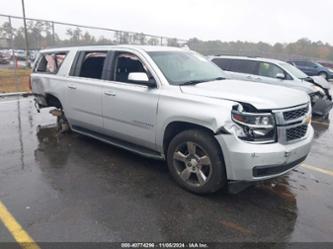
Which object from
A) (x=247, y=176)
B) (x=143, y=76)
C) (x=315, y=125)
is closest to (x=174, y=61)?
(x=143, y=76)

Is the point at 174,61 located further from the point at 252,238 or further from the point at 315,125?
the point at 315,125

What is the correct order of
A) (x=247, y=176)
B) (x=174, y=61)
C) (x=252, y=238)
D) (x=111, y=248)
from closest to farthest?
(x=111, y=248), (x=252, y=238), (x=247, y=176), (x=174, y=61)

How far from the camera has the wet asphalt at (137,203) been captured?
311 centimetres

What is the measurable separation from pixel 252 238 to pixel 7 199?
2.87 m

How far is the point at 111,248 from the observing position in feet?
9.36

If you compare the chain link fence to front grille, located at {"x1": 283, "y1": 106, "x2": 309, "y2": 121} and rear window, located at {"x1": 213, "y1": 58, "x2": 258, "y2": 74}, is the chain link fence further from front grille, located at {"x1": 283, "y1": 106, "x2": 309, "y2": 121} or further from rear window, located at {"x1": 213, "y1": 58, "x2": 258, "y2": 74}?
front grille, located at {"x1": 283, "y1": 106, "x2": 309, "y2": 121}

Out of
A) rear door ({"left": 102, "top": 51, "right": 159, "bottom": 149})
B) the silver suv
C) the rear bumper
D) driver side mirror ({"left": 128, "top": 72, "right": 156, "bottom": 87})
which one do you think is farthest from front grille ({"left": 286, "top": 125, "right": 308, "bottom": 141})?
driver side mirror ({"left": 128, "top": 72, "right": 156, "bottom": 87})

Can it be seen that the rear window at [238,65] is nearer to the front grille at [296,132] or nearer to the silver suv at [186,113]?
the silver suv at [186,113]

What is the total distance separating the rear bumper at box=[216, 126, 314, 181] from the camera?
3355mm

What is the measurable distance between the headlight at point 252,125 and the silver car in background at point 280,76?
5.70 m

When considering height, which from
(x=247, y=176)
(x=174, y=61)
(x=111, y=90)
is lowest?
(x=247, y=176)

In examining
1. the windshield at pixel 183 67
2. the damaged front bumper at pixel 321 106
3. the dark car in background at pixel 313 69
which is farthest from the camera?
the dark car in background at pixel 313 69

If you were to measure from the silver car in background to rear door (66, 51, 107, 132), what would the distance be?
190 inches

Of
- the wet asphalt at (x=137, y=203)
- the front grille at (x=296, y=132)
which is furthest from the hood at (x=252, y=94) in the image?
the wet asphalt at (x=137, y=203)
